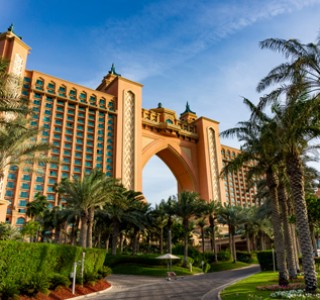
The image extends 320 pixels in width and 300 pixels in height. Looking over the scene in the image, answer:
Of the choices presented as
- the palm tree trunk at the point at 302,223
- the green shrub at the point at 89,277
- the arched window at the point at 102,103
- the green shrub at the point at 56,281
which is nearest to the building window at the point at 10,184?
the arched window at the point at 102,103

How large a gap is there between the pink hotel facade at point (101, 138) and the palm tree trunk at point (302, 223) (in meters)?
44.7

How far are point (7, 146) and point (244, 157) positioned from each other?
52.1 feet

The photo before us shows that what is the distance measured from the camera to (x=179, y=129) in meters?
81.7

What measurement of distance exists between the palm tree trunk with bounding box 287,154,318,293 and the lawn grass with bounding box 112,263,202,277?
22294 millimetres

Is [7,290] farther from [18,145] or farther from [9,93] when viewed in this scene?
[9,93]

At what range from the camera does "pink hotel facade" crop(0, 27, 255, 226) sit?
58500mm

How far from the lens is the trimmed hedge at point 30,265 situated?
1347 centimetres

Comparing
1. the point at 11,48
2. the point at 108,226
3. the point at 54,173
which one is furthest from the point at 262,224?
the point at 11,48

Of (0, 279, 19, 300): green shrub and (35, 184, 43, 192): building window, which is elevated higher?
(35, 184, 43, 192): building window

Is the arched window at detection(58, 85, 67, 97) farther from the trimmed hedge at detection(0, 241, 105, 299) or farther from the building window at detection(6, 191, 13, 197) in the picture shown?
the trimmed hedge at detection(0, 241, 105, 299)

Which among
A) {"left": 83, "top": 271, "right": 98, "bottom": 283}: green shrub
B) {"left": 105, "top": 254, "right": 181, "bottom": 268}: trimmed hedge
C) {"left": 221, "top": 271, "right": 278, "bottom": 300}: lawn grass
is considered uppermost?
{"left": 105, "top": 254, "right": 181, "bottom": 268}: trimmed hedge

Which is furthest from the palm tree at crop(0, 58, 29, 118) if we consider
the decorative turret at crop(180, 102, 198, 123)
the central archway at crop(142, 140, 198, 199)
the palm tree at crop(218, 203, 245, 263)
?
the decorative turret at crop(180, 102, 198, 123)

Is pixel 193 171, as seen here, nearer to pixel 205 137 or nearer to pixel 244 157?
pixel 205 137

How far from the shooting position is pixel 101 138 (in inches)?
2699
